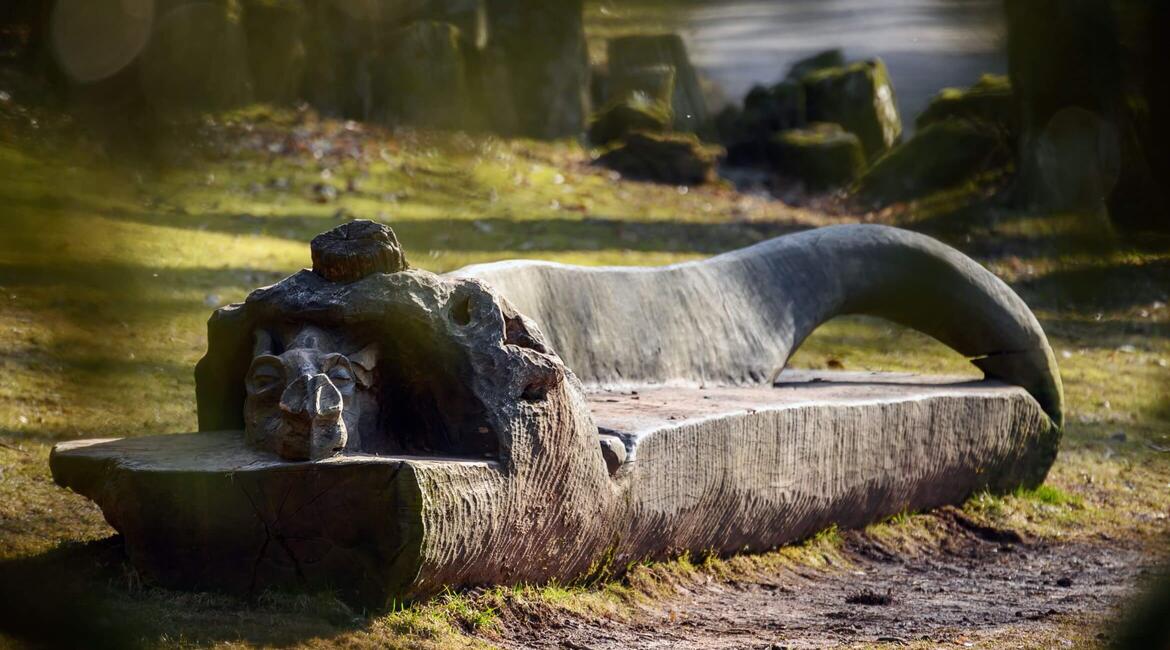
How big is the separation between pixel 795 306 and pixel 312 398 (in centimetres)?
330

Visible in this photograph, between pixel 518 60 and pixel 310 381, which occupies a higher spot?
pixel 518 60

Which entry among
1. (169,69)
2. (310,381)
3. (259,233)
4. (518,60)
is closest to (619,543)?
(310,381)

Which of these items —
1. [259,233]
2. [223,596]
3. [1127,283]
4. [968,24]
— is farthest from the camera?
[259,233]

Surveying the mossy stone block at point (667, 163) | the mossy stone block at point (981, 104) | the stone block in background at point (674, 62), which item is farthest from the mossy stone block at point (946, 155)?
the mossy stone block at point (667, 163)

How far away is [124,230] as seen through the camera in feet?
2.07

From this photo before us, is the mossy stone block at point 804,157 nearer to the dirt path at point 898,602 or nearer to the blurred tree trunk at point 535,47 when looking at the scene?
the dirt path at point 898,602

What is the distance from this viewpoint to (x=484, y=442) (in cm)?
376

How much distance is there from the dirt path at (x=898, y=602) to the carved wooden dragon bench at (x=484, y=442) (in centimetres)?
22

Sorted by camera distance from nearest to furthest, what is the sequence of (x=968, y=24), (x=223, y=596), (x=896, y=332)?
(x=968, y=24) → (x=223, y=596) → (x=896, y=332)

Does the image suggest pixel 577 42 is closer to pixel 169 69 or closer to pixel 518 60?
pixel 518 60

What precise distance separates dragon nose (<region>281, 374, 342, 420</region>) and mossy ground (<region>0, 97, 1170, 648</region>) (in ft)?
1.02

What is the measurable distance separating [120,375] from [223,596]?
292 centimetres

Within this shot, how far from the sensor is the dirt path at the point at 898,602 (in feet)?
12.9

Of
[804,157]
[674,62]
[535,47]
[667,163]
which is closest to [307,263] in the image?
[804,157]
